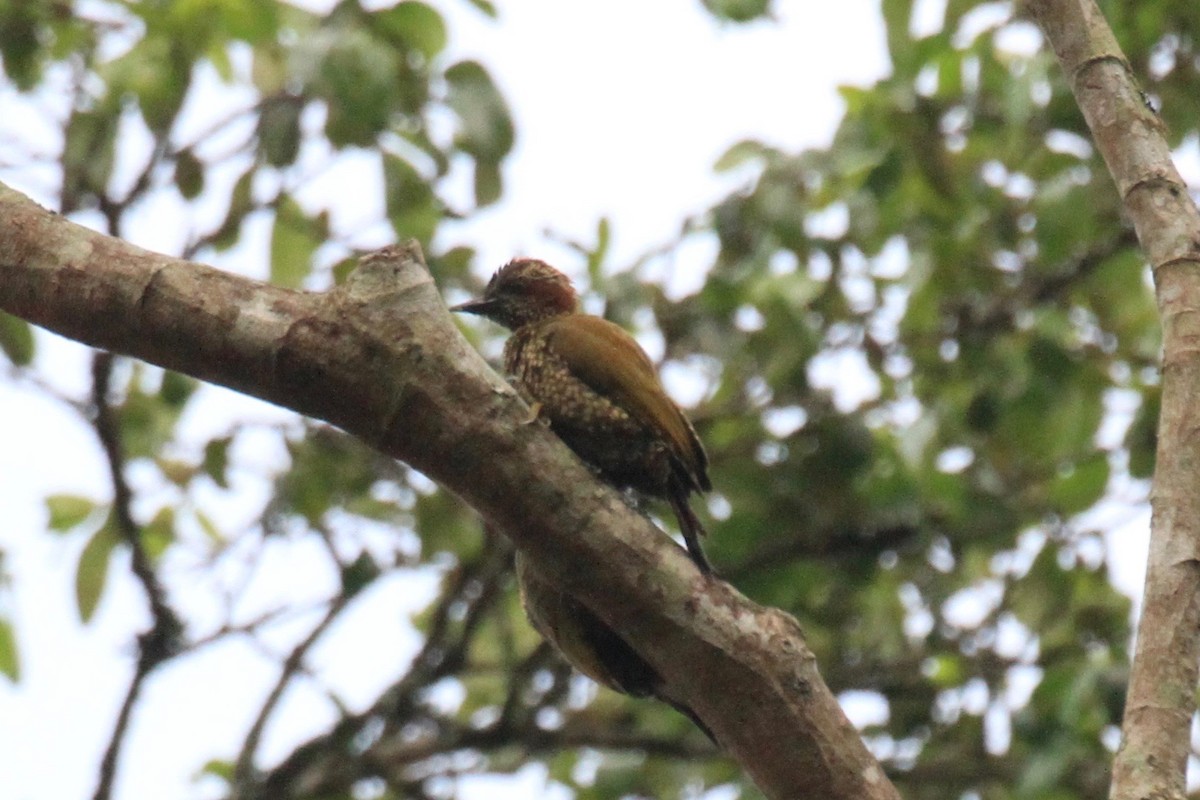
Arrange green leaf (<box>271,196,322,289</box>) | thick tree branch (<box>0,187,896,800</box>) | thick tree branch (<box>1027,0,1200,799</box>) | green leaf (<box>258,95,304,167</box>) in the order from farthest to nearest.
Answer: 1. green leaf (<box>271,196,322,289</box>)
2. green leaf (<box>258,95,304,167</box>)
3. thick tree branch (<box>0,187,896,800</box>)
4. thick tree branch (<box>1027,0,1200,799</box>)

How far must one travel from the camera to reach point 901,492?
471 cm

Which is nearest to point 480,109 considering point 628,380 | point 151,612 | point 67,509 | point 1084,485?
point 628,380

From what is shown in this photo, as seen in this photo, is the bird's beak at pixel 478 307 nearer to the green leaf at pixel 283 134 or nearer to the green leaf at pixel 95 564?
the green leaf at pixel 283 134

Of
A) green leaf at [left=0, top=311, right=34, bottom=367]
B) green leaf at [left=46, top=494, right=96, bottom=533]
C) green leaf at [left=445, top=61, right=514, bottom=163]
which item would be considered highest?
green leaf at [left=445, top=61, right=514, bottom=163]

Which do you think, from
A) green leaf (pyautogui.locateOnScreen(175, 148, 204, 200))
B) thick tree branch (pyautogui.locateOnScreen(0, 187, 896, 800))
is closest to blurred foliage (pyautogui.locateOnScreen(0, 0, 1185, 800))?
green leaf (pyautogui.locateOnScreen(175, 148, 204, 200))

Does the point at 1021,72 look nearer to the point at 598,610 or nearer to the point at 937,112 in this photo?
the point at 937,112

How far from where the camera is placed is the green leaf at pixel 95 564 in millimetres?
4855

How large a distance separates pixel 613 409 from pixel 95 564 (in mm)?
2300

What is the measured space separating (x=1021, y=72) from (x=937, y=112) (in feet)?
1.51

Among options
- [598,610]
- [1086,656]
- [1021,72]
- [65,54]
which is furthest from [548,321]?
[1086,656]

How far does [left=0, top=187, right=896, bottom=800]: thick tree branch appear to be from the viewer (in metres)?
2.33

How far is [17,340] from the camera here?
4.48 meters

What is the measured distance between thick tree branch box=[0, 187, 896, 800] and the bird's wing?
863 mm

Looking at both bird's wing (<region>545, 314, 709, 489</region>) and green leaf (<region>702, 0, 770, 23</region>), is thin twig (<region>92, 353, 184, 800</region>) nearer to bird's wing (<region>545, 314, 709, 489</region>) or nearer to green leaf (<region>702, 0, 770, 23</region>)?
bird's wing (<region>545, 314, 709, 489</region>)
